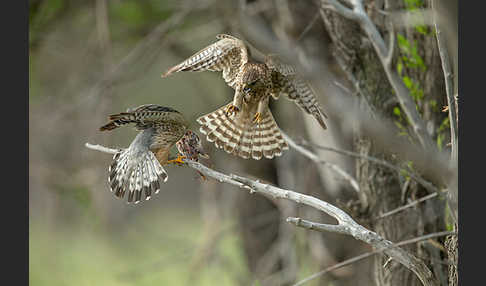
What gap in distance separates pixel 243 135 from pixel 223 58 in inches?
14.9

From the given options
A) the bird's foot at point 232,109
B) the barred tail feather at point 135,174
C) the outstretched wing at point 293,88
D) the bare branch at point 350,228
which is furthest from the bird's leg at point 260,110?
the bare branch at point 350,228

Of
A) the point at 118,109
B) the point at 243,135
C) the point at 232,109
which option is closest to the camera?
the point at 232,109

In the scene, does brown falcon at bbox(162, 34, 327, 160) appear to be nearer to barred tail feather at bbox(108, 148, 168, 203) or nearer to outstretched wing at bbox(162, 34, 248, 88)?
outstretched wing at bbox(162, 34, 248, 88)

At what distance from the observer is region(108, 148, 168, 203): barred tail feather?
2.63 metres

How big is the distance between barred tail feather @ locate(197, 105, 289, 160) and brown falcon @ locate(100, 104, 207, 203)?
0.17 m

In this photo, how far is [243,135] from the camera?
271 cm

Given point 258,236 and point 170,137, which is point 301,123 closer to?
point 258,236

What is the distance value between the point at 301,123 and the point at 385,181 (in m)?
2.82

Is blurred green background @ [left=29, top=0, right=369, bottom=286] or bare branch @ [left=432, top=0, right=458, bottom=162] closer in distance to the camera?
bare branch @ [left=432, top=0, right=458, bottom=162]

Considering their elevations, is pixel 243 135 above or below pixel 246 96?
below

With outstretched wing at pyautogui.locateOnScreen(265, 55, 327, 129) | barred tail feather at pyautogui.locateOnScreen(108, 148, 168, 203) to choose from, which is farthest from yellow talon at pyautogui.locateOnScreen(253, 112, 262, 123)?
barred tail feather at pyautogui.locateOnScreen(108, 148, 168, 203)

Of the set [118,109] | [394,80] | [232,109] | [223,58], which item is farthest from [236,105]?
[118,109]

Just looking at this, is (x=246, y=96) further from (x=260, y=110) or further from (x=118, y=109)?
(x=118, y=109)

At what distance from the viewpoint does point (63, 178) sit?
6.83m
